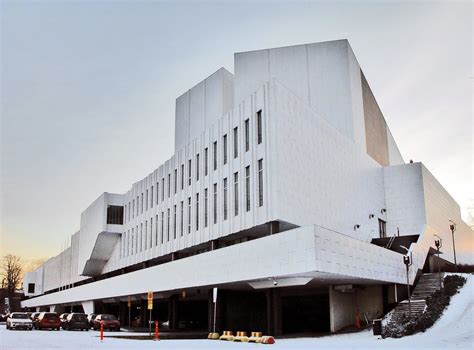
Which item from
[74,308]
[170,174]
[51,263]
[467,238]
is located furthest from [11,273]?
[467,238]

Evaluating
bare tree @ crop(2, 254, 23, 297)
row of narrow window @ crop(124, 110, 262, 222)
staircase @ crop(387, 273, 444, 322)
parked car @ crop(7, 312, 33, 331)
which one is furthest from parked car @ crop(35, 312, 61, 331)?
bare tree @ crop(2, 254, 23, 297)

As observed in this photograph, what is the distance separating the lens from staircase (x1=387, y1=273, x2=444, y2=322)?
1275 inches

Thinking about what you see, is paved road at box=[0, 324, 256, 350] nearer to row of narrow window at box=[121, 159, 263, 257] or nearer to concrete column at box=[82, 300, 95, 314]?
row of narrow window at box=[121, 159, 263, 257]

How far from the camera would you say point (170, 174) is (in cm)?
5425

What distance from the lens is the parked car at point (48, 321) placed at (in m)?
48.2

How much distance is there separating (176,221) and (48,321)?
48.3 feet

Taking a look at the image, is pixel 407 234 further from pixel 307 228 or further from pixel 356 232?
pixel 307 228

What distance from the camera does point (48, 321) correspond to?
1900 inches

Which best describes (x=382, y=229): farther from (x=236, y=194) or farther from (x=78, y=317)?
(x=78, y=317)

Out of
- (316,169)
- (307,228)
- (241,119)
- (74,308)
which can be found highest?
(241,119)

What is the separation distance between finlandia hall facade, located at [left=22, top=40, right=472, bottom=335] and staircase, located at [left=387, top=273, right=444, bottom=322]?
1.17 m

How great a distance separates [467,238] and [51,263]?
86.5 metres

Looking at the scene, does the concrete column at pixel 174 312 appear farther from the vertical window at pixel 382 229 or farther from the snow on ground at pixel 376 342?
the snow on ground at pixel 376 342

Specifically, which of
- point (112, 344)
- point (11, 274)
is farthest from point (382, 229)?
point (11, 274)
